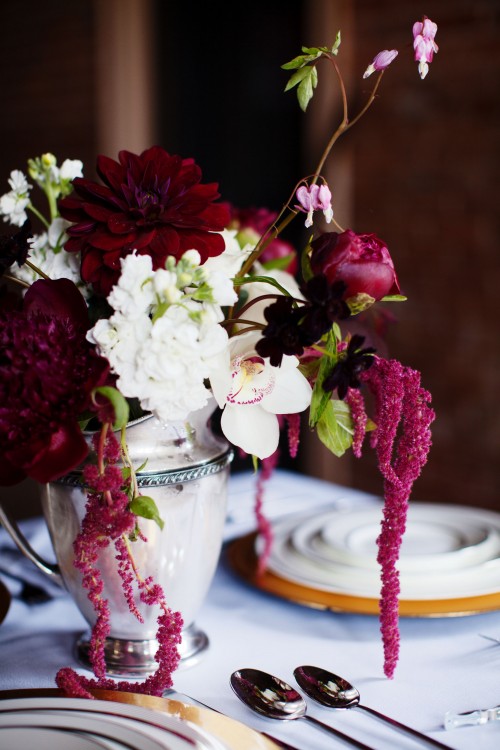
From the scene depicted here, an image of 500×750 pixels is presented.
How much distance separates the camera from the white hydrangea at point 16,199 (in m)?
0.66

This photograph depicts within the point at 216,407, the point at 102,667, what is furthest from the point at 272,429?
the point at 102,667

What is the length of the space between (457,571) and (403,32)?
255cm

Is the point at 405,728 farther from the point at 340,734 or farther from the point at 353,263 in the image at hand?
the point at 353,263

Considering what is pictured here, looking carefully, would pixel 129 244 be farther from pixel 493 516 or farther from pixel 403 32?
pixel 403 32

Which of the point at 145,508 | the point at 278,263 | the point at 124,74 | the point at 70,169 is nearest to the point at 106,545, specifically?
the point at 145,508

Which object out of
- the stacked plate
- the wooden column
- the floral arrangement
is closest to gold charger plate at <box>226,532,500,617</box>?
the stacked plate

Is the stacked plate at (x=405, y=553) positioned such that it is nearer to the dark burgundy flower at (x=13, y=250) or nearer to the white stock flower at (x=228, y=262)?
the white stock flower at (x=228, y=262)

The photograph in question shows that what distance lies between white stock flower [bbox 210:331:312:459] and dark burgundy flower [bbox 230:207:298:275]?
347 millimetres

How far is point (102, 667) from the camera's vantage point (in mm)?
567

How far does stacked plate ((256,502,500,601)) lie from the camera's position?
0.75 metres

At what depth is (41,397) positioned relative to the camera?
51cm

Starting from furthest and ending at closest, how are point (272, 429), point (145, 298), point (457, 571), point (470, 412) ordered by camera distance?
1. point (470, 412)
2. point (457, 571)
3. point (272, 429)
4. point (145, 298)

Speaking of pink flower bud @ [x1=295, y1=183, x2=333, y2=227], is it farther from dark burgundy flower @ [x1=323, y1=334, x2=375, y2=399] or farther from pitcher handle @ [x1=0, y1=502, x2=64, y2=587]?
pitcher handle @ [x1=0, y1=502, x2=64, y2=587]

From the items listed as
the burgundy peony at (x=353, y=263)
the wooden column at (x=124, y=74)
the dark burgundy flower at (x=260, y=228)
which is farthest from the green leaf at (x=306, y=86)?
the wooden column at (x=124, y=74)
